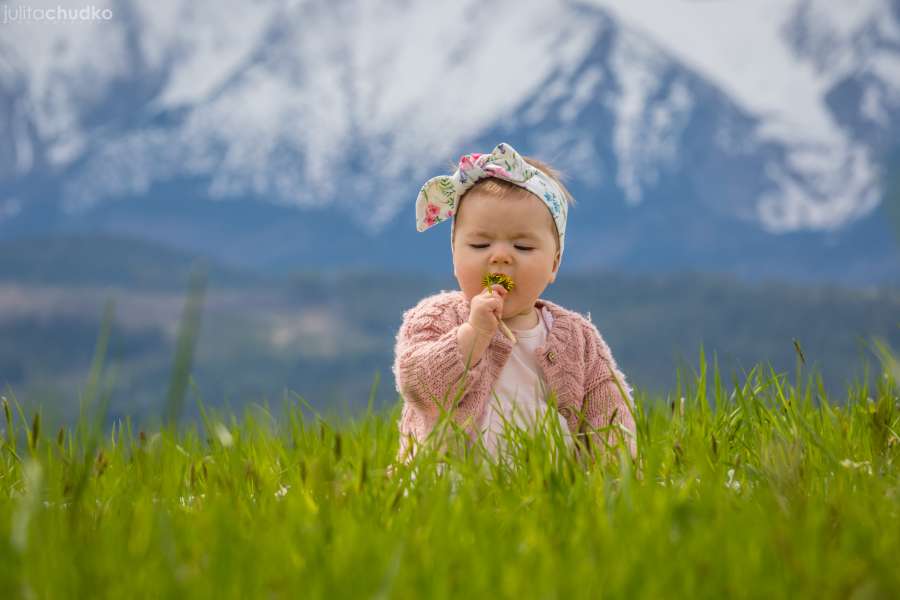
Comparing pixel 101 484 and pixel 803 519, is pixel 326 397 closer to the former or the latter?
pixel 101 484

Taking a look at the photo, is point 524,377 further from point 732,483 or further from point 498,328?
point 732,483

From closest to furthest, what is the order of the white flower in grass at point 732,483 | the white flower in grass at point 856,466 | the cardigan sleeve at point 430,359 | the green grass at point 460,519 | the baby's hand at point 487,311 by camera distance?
the green grass at point 460,519 → the white flower in grass at point 856,466 → the white flower in grass at point 732,483 → the baby's hand at point 487,311 → the cardigan sleeve at point 430,359

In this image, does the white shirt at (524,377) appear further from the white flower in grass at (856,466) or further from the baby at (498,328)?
the white flower in grass at (856,466)

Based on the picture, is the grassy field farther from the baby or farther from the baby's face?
the baby's face

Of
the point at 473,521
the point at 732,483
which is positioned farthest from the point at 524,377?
the point at 473,521

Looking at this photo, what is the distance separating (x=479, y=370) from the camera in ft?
13.2

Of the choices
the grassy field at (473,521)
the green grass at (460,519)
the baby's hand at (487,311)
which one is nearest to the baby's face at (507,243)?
the baby's hand at (487,311)

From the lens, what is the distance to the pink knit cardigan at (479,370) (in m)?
3.94

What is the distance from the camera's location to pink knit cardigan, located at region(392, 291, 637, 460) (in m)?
3.94

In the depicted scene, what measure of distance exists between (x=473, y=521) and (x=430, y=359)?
157cm

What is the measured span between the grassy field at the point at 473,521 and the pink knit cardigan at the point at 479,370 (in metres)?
0.45

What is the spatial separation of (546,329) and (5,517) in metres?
2.53

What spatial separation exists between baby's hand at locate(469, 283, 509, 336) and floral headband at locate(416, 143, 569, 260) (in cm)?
50

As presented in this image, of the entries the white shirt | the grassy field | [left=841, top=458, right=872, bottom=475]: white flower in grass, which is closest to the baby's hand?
Result: the white shirt
